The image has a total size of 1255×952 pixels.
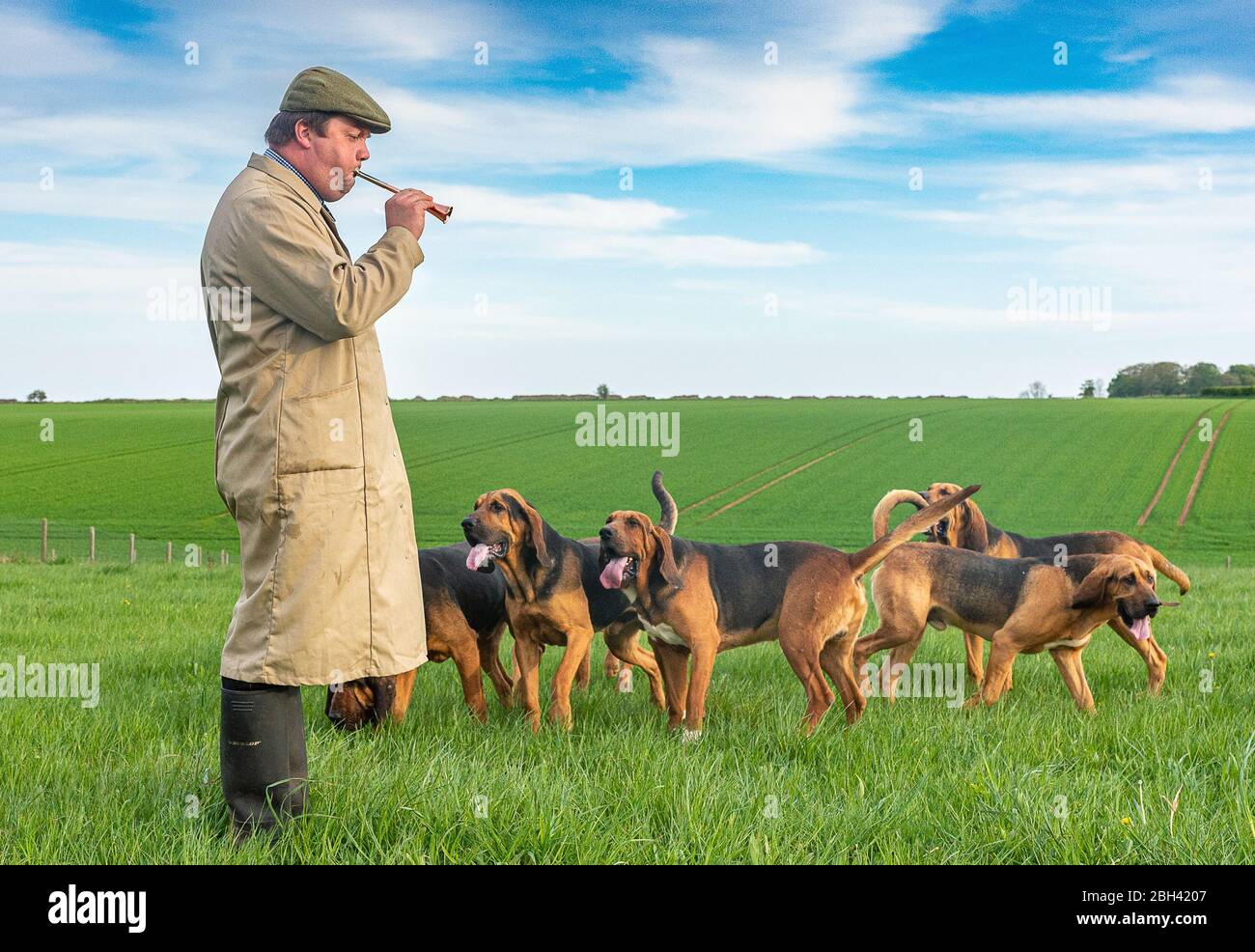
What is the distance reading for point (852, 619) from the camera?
738 centimetres

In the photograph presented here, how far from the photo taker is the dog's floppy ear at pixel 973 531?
1022cm

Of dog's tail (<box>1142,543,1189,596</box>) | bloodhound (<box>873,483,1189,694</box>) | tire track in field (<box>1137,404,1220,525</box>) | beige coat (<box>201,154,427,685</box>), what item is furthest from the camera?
tire track in field (<box>1137,404,1220,525</box>)

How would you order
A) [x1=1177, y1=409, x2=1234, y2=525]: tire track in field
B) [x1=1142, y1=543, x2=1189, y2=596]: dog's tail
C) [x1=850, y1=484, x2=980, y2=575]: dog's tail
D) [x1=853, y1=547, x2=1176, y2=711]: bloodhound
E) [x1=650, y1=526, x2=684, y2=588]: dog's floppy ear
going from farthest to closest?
[x1=1177, y1=409, x2=1234, y2=525]: tire track in field
[x1=1142, y1=543, x2=1189, y2=596]: dog's tail
[x1=853, y1=547, x2=1176, y2=711]: bloodhound
[x1=850, y1=484, x2=980, y2=575]: dog's tail
[x1=650, y1=526, x2=684, y2=588]: dog's floppy ear

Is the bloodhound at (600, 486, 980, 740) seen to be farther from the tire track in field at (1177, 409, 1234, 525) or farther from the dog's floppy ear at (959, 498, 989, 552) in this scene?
the tire track in field at (1177, 409, 1234, 525)

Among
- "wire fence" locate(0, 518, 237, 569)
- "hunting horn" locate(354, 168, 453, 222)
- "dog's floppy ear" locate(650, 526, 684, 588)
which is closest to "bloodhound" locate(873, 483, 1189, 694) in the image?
"dog's floppy ear" locate(650, 526, 684, 588)

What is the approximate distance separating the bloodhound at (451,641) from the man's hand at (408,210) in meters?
2.42

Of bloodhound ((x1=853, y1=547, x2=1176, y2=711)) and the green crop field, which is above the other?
bloodhound ((x1=853, y1=547, x2=1176, y2=711))

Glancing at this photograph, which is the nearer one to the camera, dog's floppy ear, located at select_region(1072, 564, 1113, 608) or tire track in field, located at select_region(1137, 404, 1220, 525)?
dog's floppy ear, located at select_region(1072, 564, 1113, 608)

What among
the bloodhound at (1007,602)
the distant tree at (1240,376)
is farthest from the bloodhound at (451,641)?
the distant tree at (1240,376)

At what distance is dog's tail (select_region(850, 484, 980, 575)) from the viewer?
7.16 m

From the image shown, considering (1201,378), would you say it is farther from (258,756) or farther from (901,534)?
(258,756)

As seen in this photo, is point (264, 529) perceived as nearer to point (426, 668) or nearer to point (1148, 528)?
point (426, 668)

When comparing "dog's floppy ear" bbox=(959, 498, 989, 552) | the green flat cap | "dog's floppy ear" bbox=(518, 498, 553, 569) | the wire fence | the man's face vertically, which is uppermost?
the green flat cap

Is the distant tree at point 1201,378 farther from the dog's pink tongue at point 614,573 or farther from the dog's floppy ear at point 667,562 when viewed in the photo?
the dog's pink tongue at point 614,573
